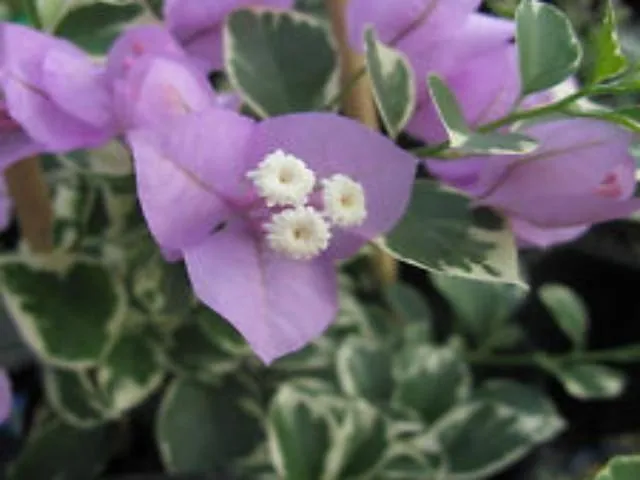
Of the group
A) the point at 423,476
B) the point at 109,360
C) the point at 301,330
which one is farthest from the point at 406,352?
the point at 301,330

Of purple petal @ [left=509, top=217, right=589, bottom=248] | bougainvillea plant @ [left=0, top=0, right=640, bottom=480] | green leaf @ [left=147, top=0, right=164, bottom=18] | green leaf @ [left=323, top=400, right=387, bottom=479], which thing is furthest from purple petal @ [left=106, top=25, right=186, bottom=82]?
green leaf @ [left=323, top=400, right=387, bottom=479]

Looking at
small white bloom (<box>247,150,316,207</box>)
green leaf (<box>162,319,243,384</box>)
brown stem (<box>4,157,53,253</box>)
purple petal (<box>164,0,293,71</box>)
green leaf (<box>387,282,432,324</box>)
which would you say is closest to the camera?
small white bloom (<box>247,150,316,207</box>)

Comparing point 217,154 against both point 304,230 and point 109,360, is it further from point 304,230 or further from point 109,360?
point 109,360

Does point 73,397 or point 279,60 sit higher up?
point 279,60

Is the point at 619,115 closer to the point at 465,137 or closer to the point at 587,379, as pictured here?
the point at 465,137

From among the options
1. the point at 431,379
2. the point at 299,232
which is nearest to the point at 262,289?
the point at 299,232

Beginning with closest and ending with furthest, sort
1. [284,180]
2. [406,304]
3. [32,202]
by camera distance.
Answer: [284,180], [32,202], [406,304]

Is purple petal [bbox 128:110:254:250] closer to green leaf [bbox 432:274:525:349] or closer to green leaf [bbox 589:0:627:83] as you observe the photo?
green leaf [bbox 589:0:627:83]
